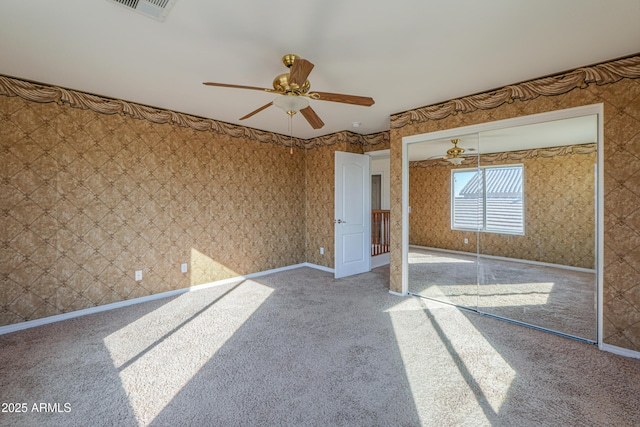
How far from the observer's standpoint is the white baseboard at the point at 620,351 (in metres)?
2.28

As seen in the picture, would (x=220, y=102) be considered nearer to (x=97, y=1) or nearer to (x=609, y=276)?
(x=97, y=1)

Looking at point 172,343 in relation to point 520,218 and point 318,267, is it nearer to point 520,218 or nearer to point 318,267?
point 318,267

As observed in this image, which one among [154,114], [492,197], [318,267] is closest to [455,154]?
[492,197]

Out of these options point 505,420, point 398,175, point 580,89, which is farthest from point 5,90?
point 580,89

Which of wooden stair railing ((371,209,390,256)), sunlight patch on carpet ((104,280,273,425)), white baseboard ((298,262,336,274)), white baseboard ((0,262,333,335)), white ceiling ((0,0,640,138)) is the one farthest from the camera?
wooden stair railing ((371,209,390,256))

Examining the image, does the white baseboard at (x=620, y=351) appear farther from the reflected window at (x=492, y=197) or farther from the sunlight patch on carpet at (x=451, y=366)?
the reflected window at (x=492, y=197)

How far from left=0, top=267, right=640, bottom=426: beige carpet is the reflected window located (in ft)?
3.66

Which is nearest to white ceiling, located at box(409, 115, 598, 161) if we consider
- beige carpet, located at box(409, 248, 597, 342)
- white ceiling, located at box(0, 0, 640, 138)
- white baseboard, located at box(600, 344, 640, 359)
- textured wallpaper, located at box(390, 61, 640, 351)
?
textured wallpaper, located at box(390, 61, 640, 351)

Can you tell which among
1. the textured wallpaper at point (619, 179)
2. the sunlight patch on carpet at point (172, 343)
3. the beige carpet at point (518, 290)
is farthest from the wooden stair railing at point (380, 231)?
the textured wallpaper at point (619, 179)

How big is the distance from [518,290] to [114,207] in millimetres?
4867

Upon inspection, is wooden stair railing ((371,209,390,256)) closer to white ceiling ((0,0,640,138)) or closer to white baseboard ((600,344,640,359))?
white ceiling ((0,0,640,138))

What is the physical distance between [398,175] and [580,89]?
189 centimetres

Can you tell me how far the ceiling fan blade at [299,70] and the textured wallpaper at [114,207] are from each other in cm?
261

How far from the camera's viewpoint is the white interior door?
4516 millimetres
